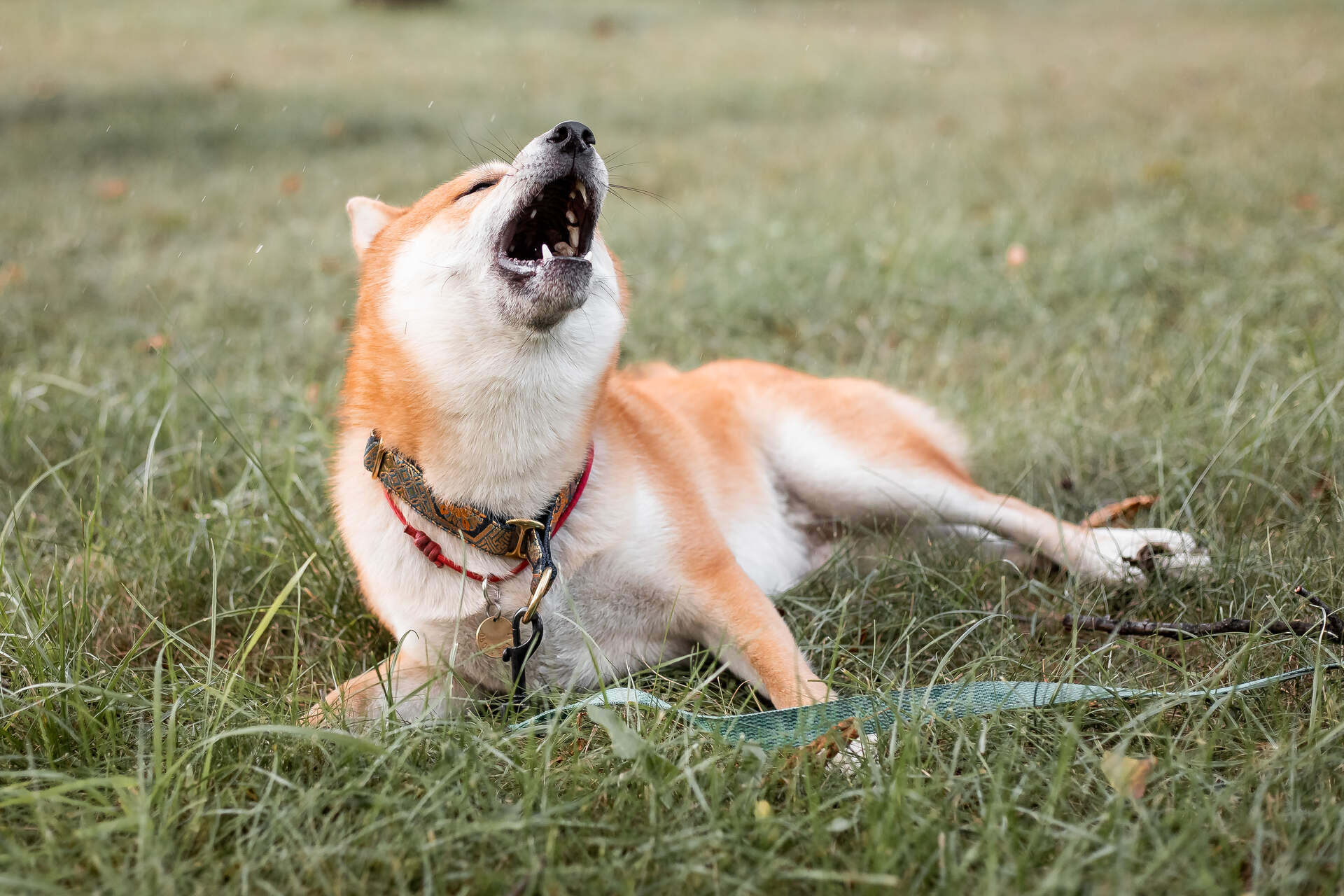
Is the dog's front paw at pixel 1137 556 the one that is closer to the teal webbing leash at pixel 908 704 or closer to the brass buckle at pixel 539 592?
the teal webbing leash at pixel 908 704

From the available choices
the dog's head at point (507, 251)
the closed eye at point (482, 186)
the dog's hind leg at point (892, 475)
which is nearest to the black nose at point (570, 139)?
the dog's head at point (507, 251)

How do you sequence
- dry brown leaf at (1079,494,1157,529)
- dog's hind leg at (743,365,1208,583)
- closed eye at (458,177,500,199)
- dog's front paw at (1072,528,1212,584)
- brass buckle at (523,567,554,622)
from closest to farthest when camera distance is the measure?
brass buckle at (523,567,554,622), closed eye at (458,177,500,199), dog's front paw at (1072,528,1212,584), dog's hind leg at (743,365,1208,583), dry brown leaf at (1079,494,1157,529)

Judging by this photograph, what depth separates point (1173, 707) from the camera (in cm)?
187

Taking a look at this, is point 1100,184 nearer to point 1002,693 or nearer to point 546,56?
point 1002,693

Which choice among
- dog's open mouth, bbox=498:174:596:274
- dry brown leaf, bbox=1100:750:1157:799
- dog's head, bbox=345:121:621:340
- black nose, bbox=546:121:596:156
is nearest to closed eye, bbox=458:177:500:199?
dog's head, bbox=345:121:621:340

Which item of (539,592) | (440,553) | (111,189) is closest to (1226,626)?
(539,592)

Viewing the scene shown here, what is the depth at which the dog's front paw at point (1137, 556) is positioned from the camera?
2381mm

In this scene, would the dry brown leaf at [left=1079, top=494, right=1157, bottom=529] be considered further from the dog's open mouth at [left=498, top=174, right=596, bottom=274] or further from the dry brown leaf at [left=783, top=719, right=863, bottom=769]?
the dog's open mouth at [left=498, top=174, right=596, bottom=274]

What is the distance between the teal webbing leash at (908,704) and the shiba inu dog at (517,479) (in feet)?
0.41

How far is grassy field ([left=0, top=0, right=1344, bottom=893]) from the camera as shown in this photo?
1523 mm

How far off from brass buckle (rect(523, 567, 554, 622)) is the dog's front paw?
1.39 meters

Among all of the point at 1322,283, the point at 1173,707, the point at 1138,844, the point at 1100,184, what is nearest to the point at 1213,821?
the point at 1138,844

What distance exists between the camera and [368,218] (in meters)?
2.41

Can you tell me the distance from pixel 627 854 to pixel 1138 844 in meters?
0.79
